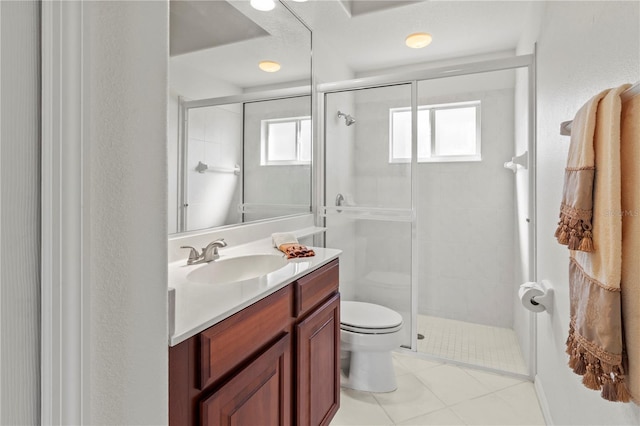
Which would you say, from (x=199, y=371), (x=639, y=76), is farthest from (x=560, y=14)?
(x=199, y=371)

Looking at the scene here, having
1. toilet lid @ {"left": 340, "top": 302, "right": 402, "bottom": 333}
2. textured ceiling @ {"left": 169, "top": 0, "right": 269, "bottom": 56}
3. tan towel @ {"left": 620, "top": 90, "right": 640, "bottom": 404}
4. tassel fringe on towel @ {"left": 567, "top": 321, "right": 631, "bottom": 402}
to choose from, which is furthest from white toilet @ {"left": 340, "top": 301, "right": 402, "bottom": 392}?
textured ceiling @ {"left": 169, "top": 0, "right": 269, "bottom": 56}

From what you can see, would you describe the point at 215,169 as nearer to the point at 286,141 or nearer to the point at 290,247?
the point at 290,247

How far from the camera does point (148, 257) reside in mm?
579

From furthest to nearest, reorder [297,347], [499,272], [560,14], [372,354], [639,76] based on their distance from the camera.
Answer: [499,272] < [372,354] < [560,14] < [297,347] < [639,76]

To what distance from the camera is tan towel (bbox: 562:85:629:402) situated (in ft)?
2.10

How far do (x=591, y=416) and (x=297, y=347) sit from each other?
0.94 metres

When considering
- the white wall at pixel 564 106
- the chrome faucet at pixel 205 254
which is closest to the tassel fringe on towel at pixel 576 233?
the white wall at pixel 564 106

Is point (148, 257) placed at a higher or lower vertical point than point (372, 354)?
higher

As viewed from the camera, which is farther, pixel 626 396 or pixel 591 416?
pixel 591 416

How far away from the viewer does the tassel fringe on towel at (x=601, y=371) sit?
0.64 metres

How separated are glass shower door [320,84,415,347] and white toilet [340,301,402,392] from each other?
45cm

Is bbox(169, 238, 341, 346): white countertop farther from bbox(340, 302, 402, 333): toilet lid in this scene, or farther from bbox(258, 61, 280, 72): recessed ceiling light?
bbox(258, 61, 280, 72): recessed ceiling light

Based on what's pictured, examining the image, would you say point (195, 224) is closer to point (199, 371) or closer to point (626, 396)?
point (199, 371)

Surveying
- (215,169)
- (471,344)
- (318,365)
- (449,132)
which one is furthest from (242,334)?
(449,132)
